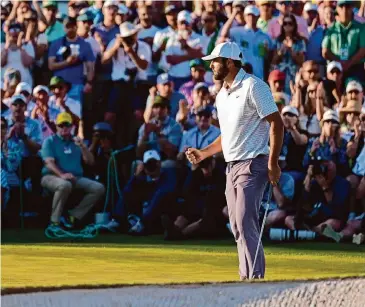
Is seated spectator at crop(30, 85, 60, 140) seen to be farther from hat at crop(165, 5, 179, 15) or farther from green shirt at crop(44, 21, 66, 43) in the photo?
hat at crop(165, 5, 179, 15)

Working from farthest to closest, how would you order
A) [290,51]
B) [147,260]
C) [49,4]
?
[49,4] → [290,51] → [147,260]

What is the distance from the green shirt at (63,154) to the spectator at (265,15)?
3213 millimetres

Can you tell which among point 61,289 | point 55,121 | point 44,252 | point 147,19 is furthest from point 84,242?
point 61,289

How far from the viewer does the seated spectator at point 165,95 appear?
1482cm

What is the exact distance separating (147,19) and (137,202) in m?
3.27

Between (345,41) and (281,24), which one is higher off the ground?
(281,24)

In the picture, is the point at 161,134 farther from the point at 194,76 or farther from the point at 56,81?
the point at 56,81

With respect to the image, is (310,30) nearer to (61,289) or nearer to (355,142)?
(355,142)

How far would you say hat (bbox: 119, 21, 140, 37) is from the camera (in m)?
15.6

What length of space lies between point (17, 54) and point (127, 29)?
1479 millimetres

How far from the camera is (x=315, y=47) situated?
15633 millimetres

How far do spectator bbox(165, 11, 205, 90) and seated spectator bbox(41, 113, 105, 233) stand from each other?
6.08ft

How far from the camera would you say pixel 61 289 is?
22.7ft

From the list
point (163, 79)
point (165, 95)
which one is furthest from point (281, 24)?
point (165, 95)
